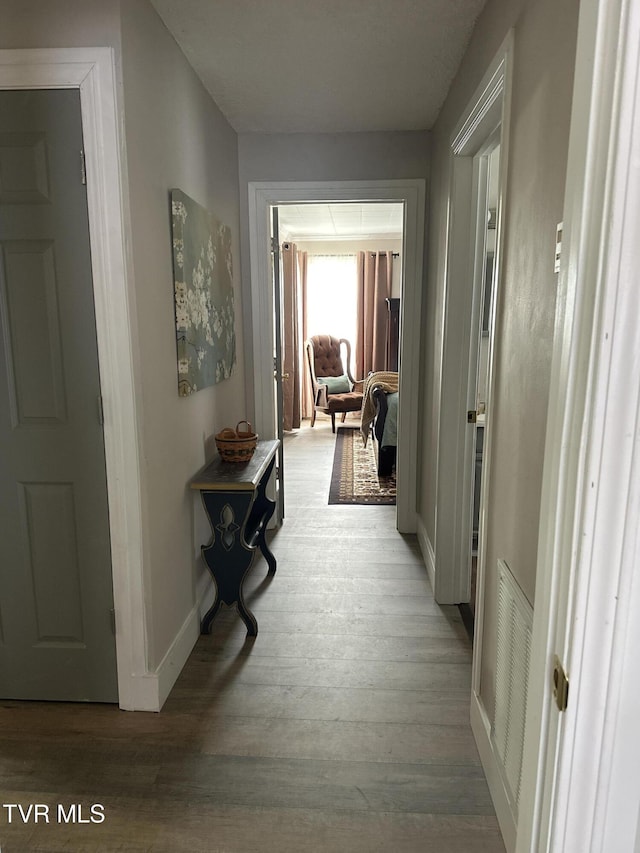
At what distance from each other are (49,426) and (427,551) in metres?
2.11

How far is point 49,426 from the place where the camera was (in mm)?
1932

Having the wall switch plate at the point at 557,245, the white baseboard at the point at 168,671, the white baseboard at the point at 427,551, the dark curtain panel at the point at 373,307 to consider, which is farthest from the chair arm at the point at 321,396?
the wall switch plate at the point at 557,245

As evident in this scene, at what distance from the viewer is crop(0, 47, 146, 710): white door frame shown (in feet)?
5.64

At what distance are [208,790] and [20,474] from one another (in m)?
1.17

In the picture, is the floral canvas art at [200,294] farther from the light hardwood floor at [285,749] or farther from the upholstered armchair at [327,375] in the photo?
the upholstered armchair at [327,375]

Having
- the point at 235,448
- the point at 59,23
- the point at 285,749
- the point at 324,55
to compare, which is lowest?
the point at 285,749

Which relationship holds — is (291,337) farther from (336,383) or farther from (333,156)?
(333,156)

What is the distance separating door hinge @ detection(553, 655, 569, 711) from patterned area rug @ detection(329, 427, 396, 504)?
366 centimetres

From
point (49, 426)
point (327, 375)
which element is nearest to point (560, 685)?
point (49, 426)

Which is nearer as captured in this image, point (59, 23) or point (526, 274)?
Result: point (526, 274)

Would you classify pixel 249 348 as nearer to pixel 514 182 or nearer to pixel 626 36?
pixel 514 182

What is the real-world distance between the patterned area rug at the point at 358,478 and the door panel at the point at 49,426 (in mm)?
2549

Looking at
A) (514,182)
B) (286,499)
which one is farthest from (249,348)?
(514,182)

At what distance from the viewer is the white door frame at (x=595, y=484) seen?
0.62 m
